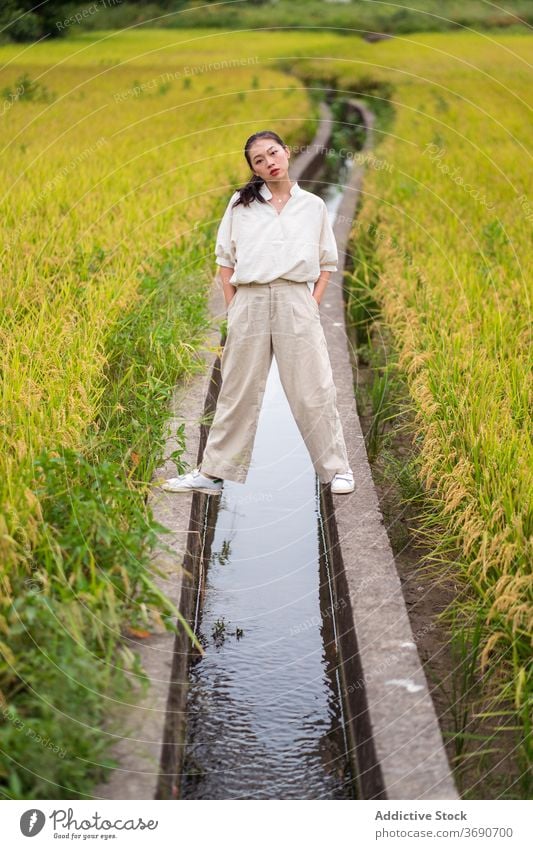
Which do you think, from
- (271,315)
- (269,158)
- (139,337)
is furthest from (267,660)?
(139,337)

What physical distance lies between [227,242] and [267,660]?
1482 mm

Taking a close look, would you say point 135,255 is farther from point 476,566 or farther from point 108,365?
point 476,566

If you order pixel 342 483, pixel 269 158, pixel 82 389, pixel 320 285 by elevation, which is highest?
pixel 269 158

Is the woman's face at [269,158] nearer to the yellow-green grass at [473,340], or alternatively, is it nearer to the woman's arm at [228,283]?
the woman's arm at [228,283]

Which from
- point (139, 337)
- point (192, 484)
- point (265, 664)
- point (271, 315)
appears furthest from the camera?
point (139, 337)

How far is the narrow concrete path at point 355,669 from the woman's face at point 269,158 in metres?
1.23

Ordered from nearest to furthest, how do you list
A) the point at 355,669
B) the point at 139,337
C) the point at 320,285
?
1. the point at 355,669
2. the point at 320,285
3. the point at 139,337

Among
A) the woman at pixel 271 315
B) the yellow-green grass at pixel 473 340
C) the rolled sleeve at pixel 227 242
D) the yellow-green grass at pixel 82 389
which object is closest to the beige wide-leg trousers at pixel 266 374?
the woman at pixel 271 315

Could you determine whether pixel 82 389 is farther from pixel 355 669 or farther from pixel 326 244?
pixel 355 669

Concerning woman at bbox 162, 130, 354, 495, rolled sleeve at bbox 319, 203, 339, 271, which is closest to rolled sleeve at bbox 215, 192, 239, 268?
woman at bbox 162, 130, 354, 495

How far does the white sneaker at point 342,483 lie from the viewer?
4043 millimetres

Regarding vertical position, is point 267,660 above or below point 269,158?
below

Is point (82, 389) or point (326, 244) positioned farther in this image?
point (82, 389)

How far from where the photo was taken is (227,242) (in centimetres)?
387
